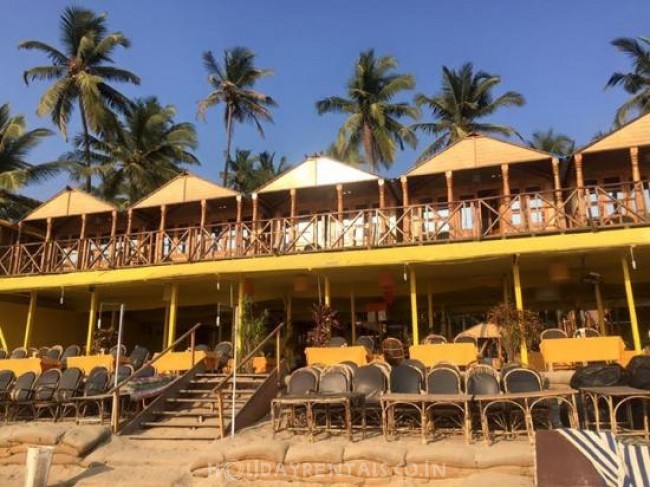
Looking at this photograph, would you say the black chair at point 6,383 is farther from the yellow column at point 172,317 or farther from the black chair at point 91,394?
the yellow column at point 172,317

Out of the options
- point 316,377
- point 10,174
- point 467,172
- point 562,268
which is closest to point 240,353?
point 316,377

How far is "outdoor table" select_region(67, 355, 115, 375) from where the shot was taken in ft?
42.0

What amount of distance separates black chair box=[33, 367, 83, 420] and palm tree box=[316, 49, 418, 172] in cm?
2142

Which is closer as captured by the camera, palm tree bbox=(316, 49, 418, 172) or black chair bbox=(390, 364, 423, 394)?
black chair bbox=(390, 364, 423, 394)

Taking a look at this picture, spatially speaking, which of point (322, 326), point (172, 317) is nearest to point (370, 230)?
point (322, 326)

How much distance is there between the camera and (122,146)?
96.9 feet

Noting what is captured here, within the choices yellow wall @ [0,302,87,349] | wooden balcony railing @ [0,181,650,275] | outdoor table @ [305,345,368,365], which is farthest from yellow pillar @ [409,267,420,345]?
yellow wall @ [0,302,87,349]

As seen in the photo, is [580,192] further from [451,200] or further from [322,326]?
[322,326]

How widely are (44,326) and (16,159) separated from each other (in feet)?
37.5

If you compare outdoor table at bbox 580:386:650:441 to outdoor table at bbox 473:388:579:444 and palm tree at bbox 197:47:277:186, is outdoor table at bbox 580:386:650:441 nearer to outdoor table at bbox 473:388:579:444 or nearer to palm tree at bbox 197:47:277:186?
outdoor table at bbox 473:388:579:444

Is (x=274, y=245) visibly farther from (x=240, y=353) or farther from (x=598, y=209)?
(x=598, y=209)

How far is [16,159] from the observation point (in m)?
26.2

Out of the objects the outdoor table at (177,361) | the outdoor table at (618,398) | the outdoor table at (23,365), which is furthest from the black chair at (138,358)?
the outdoor table at (618,398)

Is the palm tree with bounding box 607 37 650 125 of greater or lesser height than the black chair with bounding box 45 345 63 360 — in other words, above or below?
above
